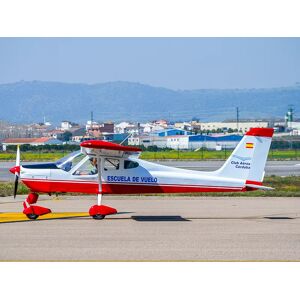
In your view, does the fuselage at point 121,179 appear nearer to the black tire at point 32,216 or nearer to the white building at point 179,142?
the black tire at point 32,216

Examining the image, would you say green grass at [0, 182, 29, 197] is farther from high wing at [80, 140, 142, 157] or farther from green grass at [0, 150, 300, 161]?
green grass at [0, 150, 300, 161]

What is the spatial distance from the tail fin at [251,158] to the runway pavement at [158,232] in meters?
1.05

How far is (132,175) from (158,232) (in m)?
2.76

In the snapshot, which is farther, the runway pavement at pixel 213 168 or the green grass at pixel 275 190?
the runway pavement at pixel 213 168

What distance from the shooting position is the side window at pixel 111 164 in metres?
17.3

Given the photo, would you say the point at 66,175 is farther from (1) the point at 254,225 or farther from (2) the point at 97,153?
(1) the point at 254,225

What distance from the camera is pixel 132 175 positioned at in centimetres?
1741

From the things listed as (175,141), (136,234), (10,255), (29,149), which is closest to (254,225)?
(136,234)

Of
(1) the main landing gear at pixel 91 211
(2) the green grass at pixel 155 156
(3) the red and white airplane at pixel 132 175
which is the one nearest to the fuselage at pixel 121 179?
(3) the red and white airplane at pixel 132 175

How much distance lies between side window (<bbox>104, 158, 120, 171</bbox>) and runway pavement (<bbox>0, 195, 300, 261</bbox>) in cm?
119

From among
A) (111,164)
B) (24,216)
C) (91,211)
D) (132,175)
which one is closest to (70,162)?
(111,164)

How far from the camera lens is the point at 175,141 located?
342 feet

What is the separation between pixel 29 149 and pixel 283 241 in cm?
6971

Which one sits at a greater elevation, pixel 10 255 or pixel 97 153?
pixel 97 153
